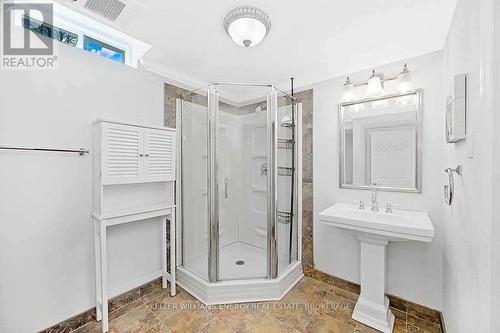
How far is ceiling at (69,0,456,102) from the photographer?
142 cm

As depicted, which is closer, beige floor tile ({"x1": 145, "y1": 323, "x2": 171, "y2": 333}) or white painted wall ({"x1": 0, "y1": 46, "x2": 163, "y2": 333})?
white painted wall ({"x1": 0, "y1": 46, "x2": 163, "y2": 333})

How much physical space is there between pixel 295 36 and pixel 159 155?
5.02ft

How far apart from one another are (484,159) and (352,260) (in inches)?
66.2

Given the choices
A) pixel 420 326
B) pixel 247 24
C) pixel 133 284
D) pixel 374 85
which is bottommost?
pixel 420 326

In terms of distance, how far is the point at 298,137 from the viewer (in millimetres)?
2523

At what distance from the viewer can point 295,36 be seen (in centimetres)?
173

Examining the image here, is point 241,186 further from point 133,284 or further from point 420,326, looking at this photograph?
point 420,326

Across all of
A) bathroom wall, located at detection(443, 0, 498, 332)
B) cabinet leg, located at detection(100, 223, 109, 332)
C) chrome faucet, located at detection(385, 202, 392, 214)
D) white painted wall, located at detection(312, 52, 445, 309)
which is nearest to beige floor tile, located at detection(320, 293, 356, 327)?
white painted wall, located at detection(312, 52, 445, 309)

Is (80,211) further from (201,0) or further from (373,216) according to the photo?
(373,216)

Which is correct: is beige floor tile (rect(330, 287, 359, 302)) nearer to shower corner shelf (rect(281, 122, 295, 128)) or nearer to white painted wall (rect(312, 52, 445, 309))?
white painted wall (rect(312, 52, 445, 309))

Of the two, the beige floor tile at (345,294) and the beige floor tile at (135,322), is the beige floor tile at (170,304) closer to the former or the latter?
the beige floor tile at (135,322)

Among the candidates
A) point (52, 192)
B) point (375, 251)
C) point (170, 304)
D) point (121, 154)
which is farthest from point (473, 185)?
point (52, 192)

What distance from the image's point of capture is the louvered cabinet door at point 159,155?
1.90 meters

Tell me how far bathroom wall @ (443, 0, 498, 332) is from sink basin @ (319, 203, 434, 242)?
0.18 metres
